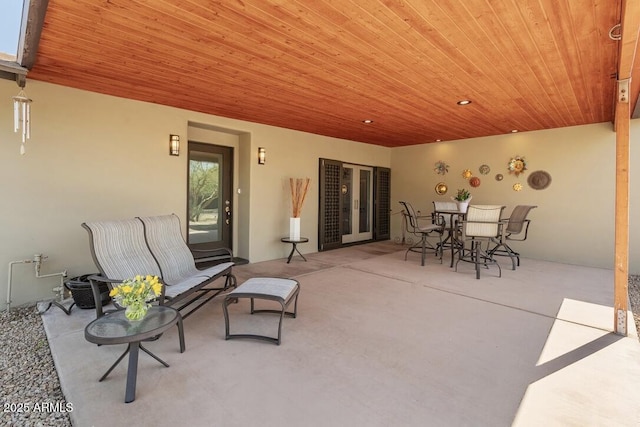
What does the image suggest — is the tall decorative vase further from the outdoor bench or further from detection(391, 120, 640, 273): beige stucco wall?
detection(391, 120, 640, 273): beige stucco wall

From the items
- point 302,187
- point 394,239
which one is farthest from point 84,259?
point 394,239

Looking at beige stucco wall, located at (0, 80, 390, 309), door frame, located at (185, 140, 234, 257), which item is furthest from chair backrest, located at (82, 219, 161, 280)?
door frame, located at (185, 140, 234, 257)

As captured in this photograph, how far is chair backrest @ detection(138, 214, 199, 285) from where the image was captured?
360 centimetres

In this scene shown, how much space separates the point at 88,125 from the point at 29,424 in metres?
3.63

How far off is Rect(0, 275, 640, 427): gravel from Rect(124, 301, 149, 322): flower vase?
574 mm

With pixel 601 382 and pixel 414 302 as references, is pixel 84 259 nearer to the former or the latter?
pixel 414 302

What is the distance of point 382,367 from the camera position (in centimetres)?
244

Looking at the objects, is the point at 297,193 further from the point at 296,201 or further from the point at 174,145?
the point at 174,145

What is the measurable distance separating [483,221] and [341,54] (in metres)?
3.69

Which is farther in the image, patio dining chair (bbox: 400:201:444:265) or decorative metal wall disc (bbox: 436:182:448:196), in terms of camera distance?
decorative metal wall disc (bbox: 436:182:448:196)

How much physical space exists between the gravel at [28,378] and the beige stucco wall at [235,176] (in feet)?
3.16

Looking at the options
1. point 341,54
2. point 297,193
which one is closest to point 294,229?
point 297,193

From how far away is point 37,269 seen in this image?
3.83 meters

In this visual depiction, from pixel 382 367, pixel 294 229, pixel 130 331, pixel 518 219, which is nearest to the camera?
pixel 130 331
